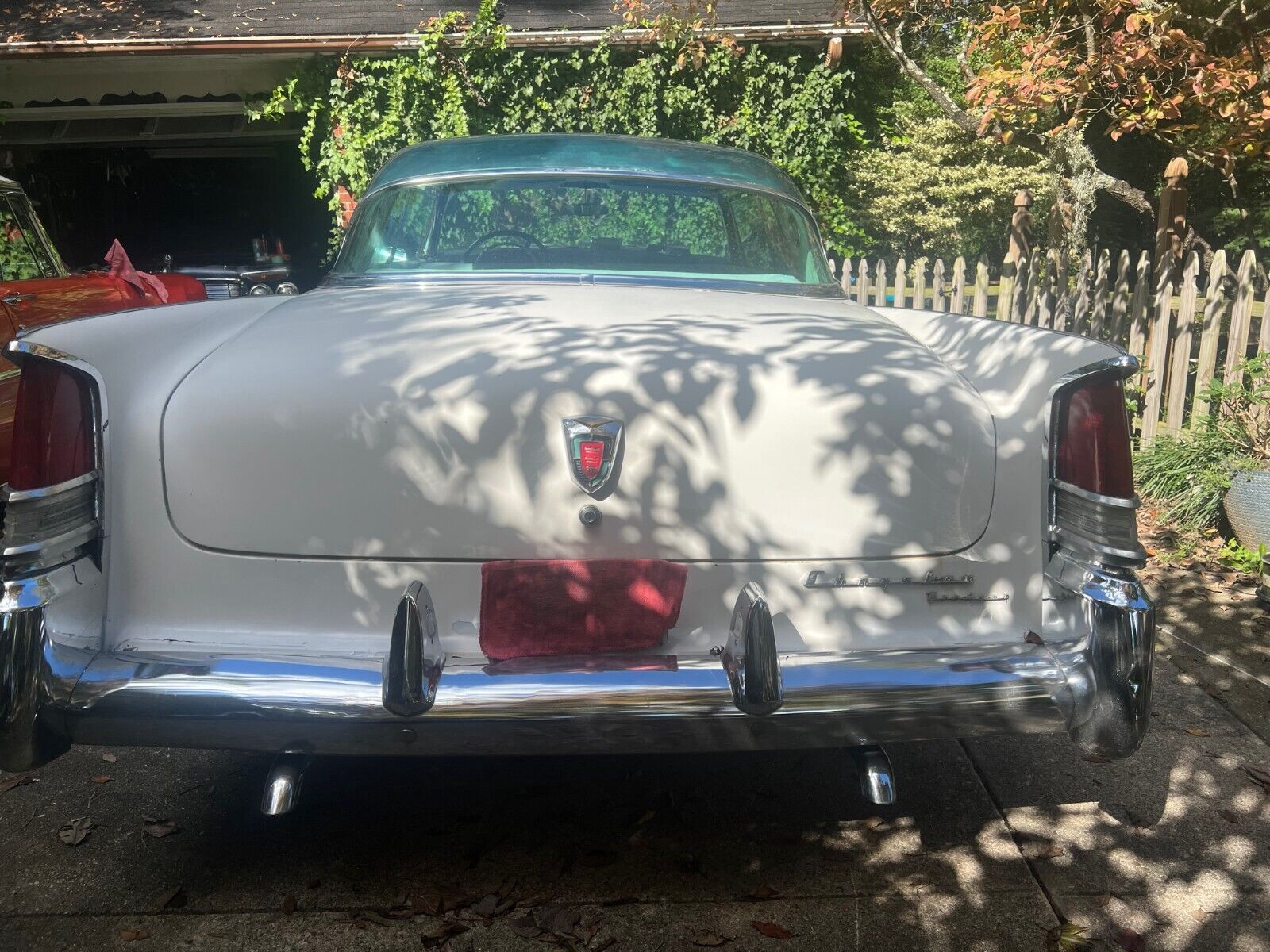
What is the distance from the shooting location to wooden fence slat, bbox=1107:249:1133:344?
6.71m

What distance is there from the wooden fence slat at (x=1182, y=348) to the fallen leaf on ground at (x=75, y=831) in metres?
5.62

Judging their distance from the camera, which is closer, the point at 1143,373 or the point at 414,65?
the point at 1143,373

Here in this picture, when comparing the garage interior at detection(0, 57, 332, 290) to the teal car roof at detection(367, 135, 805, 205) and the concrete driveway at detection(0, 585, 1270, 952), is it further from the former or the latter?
the concrete driveway at detection(0, 585, 1270, 952)

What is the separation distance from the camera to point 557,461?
7.52 feet

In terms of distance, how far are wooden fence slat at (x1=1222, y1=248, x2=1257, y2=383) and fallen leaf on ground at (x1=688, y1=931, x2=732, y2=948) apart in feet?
15.3

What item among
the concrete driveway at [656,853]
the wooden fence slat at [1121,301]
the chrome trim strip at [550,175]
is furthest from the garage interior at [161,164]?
the concrete driveway at [656,853]

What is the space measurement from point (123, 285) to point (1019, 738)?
5.09 meters

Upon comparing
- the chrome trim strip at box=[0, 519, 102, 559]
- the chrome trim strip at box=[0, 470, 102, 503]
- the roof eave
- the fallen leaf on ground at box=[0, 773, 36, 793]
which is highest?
the roof eave

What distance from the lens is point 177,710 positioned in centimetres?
209

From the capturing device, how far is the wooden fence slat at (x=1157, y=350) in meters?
6.33

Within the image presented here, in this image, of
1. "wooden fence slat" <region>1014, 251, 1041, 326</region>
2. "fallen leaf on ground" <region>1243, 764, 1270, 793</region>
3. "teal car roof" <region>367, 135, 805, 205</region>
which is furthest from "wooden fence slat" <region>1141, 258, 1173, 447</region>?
"fallen leaf on ground" <region>1243, 764, 1270, 793</region>

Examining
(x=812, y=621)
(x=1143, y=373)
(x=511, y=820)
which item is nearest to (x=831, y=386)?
(x=812, y=621)

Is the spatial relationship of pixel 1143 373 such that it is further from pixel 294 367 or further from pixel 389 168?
pixel 294 367

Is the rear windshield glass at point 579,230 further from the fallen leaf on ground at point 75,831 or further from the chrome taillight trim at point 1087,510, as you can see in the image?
the fallen leaf on ground at point 75,831
